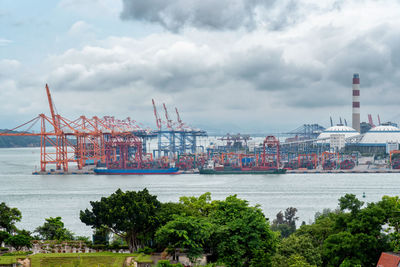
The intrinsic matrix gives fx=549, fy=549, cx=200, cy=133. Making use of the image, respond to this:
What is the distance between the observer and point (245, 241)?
7.27 m

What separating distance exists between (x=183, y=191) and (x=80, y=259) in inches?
623

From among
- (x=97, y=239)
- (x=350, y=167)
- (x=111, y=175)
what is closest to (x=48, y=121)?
(x=111, y=175)

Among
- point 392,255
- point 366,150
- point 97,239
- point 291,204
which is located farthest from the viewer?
point 366,150

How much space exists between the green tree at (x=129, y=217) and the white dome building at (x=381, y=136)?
3819cm

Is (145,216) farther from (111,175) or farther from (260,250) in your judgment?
(111,175)

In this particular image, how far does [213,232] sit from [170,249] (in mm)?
655

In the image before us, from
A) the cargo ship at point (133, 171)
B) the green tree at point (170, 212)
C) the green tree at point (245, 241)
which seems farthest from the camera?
the cargo ship at point (133, 171)

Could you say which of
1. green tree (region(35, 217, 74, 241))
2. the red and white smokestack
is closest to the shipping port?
the red and white smokestack

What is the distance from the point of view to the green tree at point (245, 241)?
7.11 meters

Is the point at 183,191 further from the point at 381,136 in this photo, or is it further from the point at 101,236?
the point at 381,136

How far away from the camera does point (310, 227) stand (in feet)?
28.2

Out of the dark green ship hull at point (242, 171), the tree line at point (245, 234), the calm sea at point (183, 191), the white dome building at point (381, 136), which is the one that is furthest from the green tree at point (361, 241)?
the white dome building at point (381, 136)

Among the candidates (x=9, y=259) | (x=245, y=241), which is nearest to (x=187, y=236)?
(x=245, y=241)

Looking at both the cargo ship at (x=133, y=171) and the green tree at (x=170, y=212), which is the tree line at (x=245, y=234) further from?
the cargo ship at (x=133, y=171)
